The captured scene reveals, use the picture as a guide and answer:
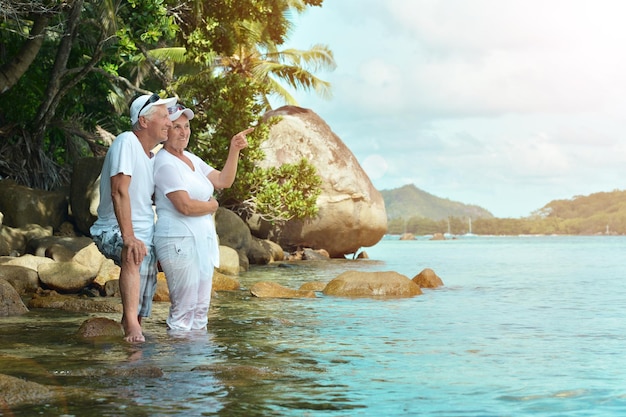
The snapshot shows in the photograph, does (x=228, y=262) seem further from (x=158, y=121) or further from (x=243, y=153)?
(x=158, y=121)

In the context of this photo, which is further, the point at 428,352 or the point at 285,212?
the point at 285,212

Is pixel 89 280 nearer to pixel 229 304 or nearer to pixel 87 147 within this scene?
pixel 229 304

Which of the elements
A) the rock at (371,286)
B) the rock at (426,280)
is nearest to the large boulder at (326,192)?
the rock at (426,280)

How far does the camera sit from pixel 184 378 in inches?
229

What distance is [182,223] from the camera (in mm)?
7102

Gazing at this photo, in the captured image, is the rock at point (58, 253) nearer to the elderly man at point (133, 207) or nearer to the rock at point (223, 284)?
the rock at point (223, 284)

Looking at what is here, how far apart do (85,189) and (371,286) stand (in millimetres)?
7889

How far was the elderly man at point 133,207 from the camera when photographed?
22.2 ft

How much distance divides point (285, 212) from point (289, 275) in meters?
6.09

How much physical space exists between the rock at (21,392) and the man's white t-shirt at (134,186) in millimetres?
1955

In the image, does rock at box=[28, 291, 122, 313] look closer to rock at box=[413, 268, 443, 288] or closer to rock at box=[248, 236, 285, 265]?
rock at box=[413, 268, 443, 288]

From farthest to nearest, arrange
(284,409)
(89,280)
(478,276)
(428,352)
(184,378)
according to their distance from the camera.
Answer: (478,276), (89,280), (428,352), (184,378), (284,409)

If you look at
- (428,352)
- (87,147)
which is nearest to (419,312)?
(428,352)

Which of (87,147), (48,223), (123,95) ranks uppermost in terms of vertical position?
(123,95)
